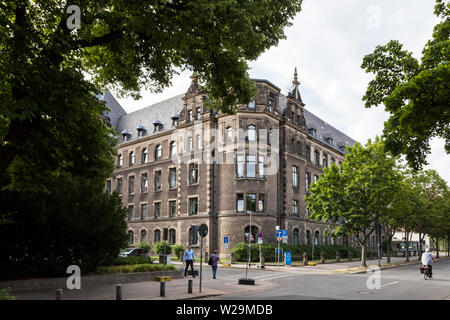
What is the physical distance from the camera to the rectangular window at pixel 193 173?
140 ft

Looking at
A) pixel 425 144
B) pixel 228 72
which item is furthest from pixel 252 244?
pixel 228 72

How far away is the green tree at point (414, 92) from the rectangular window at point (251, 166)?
23.5m

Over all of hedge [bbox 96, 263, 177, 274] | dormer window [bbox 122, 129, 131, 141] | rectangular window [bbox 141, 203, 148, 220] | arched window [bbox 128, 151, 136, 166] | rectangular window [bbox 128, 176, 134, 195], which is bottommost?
hedge [bbox 96, 263, 177, 274]

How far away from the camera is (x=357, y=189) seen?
31.6 metres

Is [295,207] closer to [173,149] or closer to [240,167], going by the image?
[240,167]

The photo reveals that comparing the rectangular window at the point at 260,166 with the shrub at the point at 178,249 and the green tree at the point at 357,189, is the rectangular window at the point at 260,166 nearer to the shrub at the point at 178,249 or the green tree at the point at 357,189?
the green tree at the point at 357,189

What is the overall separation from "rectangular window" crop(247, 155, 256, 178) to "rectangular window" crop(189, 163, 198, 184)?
6716 mm

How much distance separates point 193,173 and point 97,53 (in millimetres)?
29631

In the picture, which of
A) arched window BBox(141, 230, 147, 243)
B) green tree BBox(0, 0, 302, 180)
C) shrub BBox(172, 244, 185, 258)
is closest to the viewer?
green tree BBox(0, 0, 302, 180)

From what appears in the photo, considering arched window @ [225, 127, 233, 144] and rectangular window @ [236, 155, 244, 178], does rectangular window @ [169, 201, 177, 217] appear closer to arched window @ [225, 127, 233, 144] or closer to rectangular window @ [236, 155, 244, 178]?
rectangular window @ [236, 155, 244, 178]

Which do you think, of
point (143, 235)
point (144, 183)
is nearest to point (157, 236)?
point (143, 235)

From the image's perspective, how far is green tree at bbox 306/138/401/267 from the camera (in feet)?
102

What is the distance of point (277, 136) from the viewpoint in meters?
42.0

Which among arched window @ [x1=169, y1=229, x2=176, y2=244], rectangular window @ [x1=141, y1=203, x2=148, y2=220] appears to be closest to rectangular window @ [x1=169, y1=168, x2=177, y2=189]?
arched window @ [x1=169, y1=229, x2=176, y2=244]
